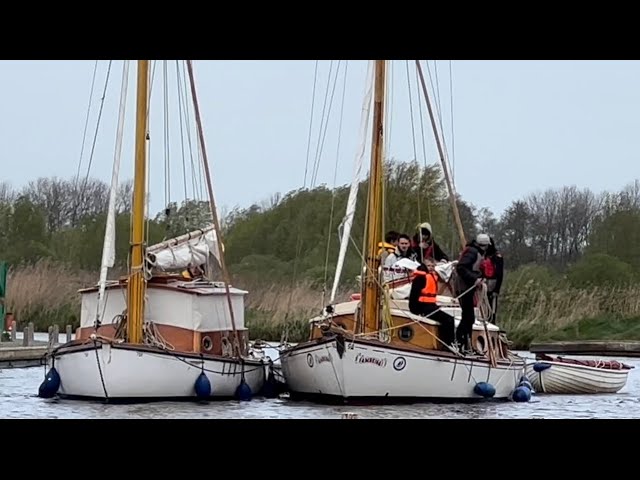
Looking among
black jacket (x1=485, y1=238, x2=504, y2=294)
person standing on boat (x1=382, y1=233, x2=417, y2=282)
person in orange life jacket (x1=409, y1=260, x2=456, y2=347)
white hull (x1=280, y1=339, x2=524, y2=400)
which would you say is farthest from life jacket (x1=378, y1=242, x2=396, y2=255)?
white hull (x1=280, y1=339, x2=524, y2=400)

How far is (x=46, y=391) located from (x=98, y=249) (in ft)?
116

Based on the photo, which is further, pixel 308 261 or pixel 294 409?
pixel 308 261

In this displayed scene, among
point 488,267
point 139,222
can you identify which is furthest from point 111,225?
point 488,267

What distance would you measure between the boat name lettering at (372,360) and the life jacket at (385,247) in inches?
84.4

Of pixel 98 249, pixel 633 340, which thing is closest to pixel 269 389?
pixel 633 340

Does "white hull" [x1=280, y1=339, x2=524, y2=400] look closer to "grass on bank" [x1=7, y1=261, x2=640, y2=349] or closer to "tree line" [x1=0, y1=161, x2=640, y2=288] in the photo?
"tree line" [x1=0, y1=161, x2=640, y2=288]

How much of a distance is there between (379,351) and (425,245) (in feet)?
11.2

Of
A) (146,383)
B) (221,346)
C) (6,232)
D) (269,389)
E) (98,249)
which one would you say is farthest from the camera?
(6,232)

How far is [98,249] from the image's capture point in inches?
2296

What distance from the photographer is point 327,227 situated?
55281mm

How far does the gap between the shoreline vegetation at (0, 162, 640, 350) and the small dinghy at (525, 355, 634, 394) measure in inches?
302

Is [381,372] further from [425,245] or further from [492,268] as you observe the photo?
[492,268]
